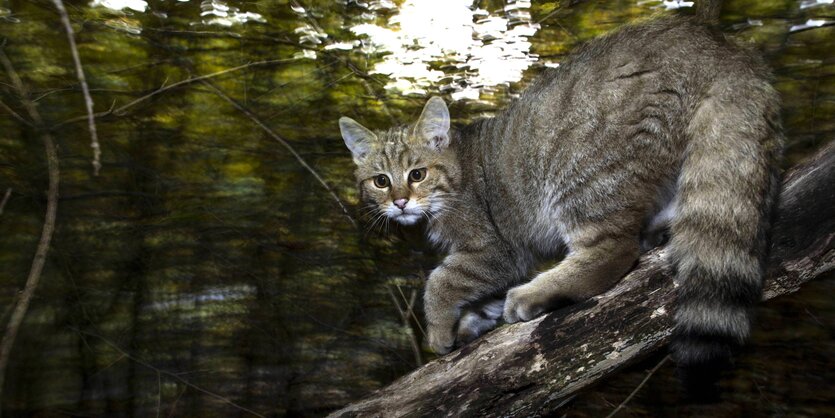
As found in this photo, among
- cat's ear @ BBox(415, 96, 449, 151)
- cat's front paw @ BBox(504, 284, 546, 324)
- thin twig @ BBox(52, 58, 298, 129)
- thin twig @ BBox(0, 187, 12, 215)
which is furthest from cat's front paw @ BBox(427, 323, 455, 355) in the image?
thin twig @ BBox(0, 187, 12, 215)

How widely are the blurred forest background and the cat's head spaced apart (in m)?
0.43

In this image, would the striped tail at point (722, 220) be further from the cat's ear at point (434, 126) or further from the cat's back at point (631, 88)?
the cat's ear at point (434, 126)

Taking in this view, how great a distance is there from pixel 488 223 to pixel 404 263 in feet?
2.74

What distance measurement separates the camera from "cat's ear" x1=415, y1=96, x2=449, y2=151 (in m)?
3.10

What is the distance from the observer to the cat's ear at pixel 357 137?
3.19 metres

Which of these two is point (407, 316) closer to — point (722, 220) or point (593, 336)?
point (593, 336)

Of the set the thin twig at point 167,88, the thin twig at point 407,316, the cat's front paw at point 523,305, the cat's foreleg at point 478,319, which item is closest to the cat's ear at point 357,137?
the thin twig at point 167,88

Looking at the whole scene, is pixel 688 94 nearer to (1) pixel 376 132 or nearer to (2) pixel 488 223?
(2) pixel 488 223

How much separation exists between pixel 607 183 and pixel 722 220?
441 mm

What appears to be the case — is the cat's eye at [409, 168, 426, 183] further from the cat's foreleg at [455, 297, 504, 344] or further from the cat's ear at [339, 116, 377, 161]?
the cat's foreleg at [455, 297, 504, 344]

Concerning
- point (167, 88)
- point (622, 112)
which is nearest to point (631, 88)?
point (622, 112)

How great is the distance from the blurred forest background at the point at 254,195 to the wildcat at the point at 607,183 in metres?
0.57

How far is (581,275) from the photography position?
2.25 m

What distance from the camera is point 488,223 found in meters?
2.96
